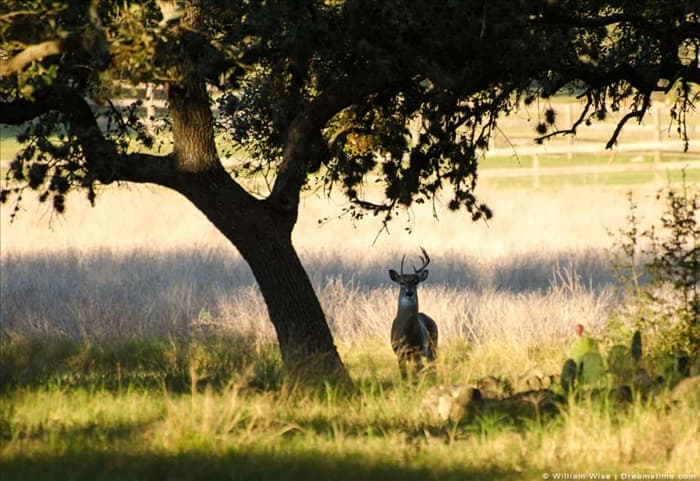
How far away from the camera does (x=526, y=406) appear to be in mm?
9977

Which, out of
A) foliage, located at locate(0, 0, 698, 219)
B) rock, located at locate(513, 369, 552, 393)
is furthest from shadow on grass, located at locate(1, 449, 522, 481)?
rock, located at locate(513, 369, 552, 393)

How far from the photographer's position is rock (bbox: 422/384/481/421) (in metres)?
9.88

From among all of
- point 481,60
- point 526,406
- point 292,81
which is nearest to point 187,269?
point 292,81

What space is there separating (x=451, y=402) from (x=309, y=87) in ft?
17.1

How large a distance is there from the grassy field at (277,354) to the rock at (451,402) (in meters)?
0.08

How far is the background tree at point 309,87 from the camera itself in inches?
441

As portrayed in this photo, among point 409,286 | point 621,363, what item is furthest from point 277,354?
point 621,363

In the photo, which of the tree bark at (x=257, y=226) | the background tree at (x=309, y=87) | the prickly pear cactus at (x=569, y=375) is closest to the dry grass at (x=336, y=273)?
the tree bark at (x=257, y=226)

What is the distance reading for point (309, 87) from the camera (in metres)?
14.0

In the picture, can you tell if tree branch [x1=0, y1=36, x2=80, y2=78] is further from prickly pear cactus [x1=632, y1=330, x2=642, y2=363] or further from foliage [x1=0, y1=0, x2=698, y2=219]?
prickly pear cactus [x1=632, y1=330, x2=642, y2=363]

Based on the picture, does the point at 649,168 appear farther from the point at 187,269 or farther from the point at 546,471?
the point at 546,471

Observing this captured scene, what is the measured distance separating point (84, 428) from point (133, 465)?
4.03 ft

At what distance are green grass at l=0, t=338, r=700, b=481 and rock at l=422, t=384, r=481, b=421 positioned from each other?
10cm

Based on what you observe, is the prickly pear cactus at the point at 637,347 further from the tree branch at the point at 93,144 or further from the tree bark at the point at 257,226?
the tree branch at the point at 93,144
